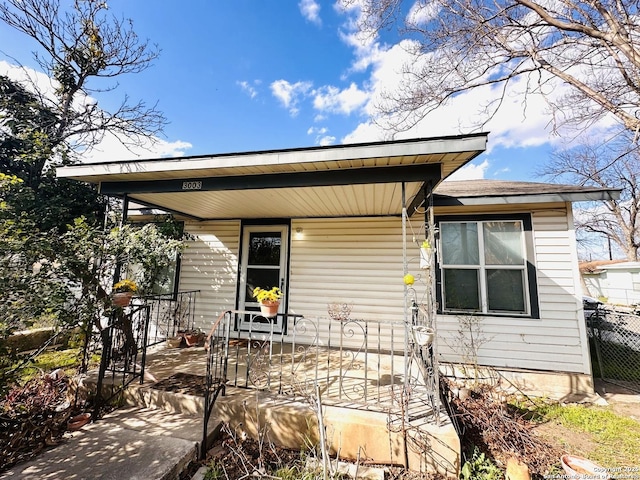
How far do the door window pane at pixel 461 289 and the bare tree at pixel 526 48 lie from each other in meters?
4.42

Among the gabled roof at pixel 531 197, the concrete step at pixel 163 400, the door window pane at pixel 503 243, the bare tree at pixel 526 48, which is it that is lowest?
the concrete step at pixel 163 400

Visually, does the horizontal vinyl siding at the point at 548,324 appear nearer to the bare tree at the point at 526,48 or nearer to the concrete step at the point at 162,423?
the bare tree at the point at 526,48

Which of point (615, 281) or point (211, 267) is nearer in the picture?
point (211, 267)

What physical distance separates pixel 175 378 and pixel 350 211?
3690 millimetres

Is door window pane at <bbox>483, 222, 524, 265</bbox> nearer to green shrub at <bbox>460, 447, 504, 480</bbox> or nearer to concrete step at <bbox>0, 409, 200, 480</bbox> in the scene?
green shrub at <bbox>460, 447, 504, 480</bbox>

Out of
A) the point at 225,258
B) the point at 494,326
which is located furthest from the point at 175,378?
the point at 494,326

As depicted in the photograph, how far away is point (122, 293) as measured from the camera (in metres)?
3.47

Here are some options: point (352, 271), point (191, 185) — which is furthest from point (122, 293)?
point (352, 271)

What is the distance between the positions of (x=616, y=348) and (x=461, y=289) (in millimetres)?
3923

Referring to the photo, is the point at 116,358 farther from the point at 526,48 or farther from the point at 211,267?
the point at 526,48

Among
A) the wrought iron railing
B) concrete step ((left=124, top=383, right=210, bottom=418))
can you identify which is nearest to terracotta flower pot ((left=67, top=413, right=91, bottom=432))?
concrete step ((left=124, top=383, right=210, bottom=418))

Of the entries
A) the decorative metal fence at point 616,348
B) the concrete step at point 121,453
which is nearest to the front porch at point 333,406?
the concrete step at point 121,453

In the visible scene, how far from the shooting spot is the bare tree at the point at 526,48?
5.11 meters

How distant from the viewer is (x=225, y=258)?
19.2 feet
